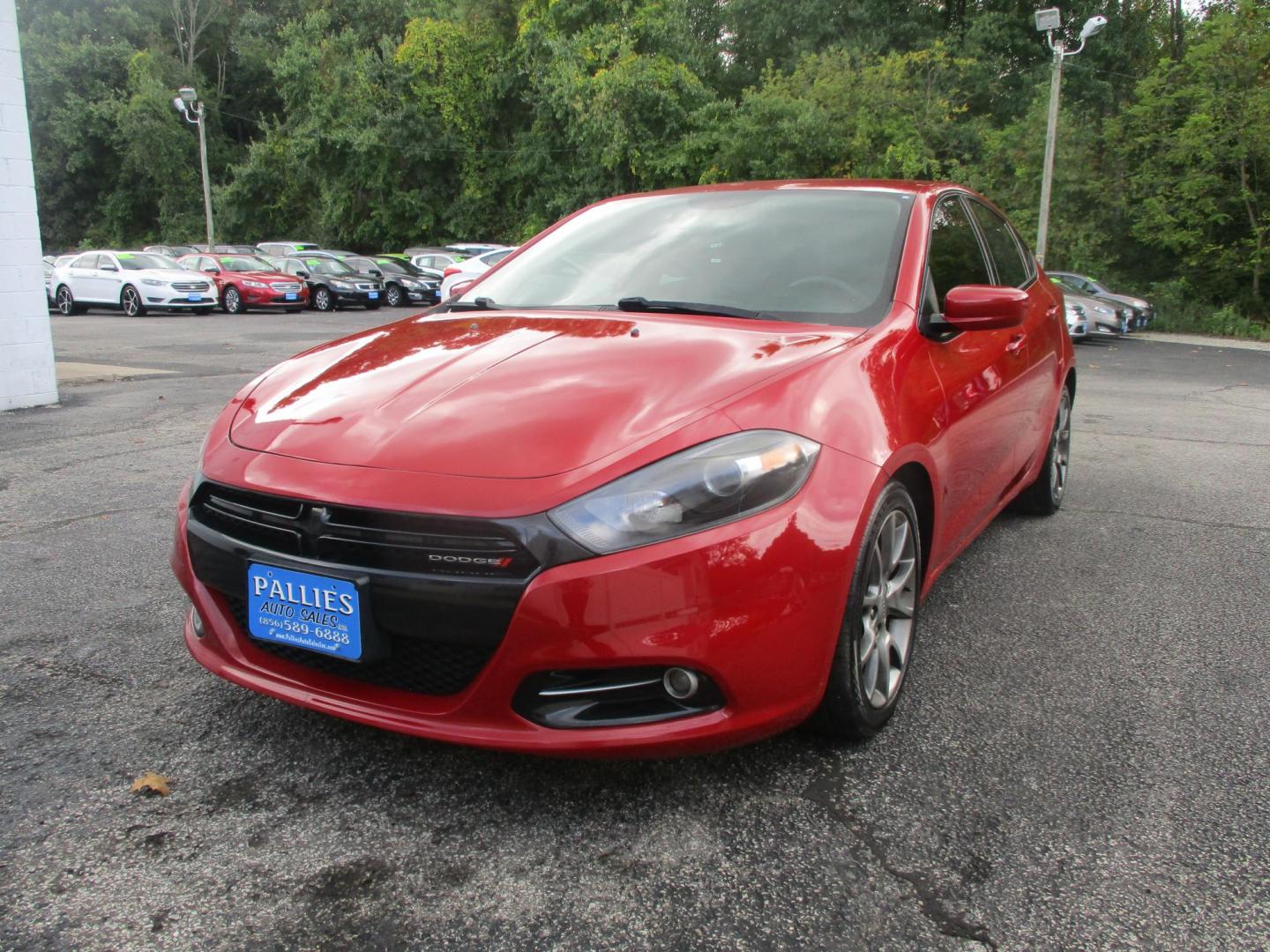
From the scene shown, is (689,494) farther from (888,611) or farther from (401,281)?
(401,281)

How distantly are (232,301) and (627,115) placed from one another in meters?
14.7

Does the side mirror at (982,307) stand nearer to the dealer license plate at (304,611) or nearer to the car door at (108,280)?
the dealer license plate at (304,611)

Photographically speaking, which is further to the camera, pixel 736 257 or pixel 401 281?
pixel 401 281

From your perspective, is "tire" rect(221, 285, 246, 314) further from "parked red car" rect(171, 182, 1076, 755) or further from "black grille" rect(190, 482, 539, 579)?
"black grille" rect(190, 482, 539, 579)

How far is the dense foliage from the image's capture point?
23.9 m

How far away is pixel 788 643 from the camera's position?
2127 millimetres

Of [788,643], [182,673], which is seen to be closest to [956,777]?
[788,643]

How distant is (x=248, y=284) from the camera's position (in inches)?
936

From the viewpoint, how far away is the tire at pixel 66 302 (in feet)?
76.0

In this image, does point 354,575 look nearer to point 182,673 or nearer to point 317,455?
point 317,455

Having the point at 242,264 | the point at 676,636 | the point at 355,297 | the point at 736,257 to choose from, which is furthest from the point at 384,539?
the point at 355,297

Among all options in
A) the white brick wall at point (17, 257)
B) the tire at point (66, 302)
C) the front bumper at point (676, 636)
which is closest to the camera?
the front bumper at point (676, 636)

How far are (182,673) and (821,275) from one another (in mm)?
2189

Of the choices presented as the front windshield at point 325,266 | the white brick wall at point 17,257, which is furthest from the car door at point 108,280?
the white brick wall at point 17,257
